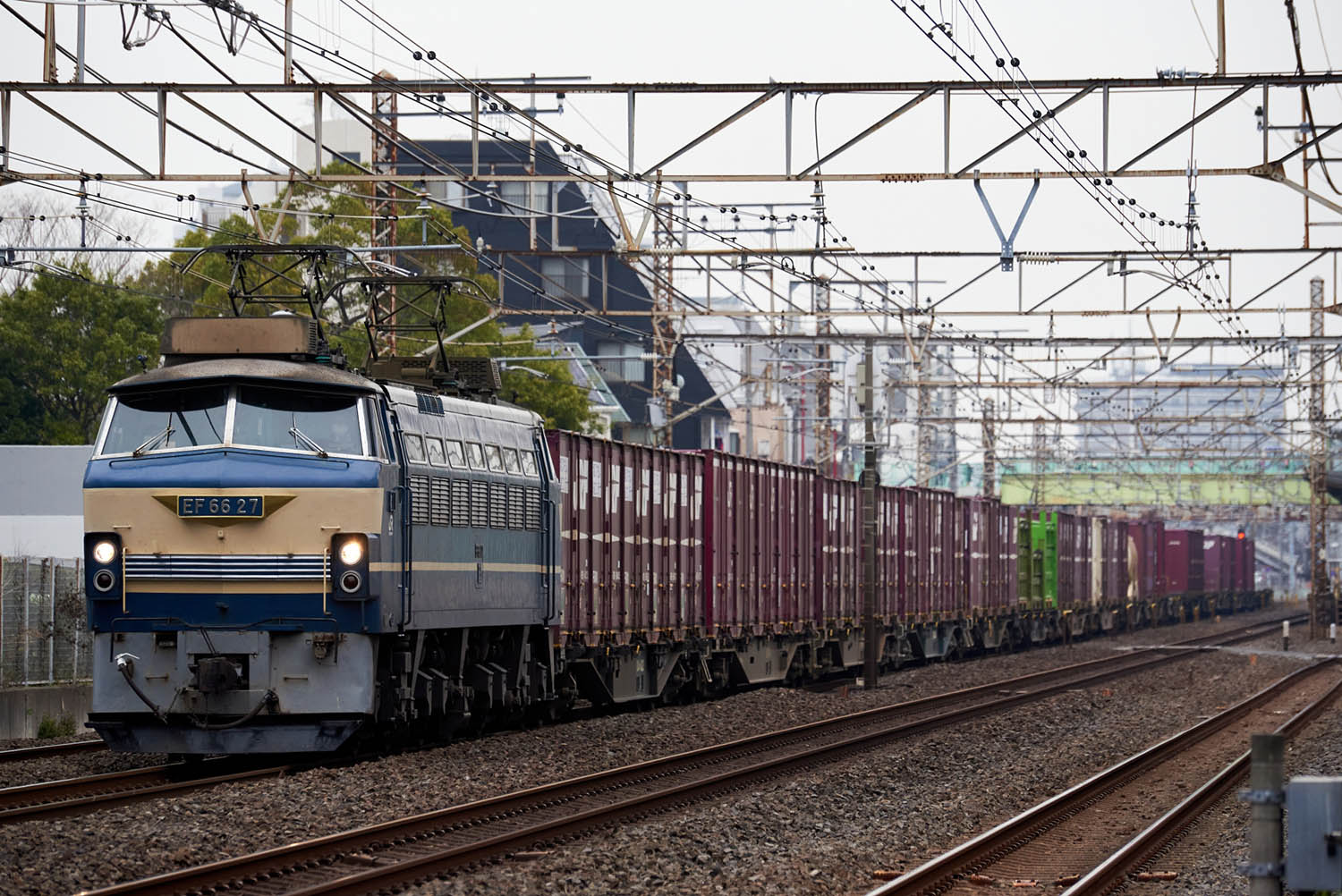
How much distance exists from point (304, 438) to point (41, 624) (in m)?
9.37

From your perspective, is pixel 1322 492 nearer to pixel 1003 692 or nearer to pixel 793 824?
pixel 1003 692

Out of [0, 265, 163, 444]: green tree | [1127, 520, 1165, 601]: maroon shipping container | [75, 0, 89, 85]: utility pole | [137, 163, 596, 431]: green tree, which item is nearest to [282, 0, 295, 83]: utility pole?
[75, 0, 89, 85]: utility pole

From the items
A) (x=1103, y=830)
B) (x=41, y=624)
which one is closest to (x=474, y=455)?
(x=1103, y=830)

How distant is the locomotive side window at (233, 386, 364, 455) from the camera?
1552 cm

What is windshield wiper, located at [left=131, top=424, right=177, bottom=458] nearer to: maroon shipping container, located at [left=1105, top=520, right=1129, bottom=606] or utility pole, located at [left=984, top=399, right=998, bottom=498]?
utility pole, located at [left=984, top=399, right=998, bottom=498]

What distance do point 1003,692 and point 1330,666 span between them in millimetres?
14730

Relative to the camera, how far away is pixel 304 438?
15586 millimetres

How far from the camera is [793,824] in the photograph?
1423 centimetres

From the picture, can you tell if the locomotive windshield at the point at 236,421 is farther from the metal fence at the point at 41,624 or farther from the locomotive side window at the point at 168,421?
the metal fence at the point at 41,624

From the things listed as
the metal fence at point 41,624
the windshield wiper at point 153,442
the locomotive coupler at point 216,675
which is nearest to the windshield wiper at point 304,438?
the windshield wiper at point 153,442

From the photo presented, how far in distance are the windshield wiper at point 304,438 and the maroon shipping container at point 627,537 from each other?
5.67 m

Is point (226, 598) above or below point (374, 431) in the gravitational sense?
below

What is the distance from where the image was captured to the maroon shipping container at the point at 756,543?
27.5m

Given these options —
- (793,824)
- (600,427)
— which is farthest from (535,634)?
(600,427)
